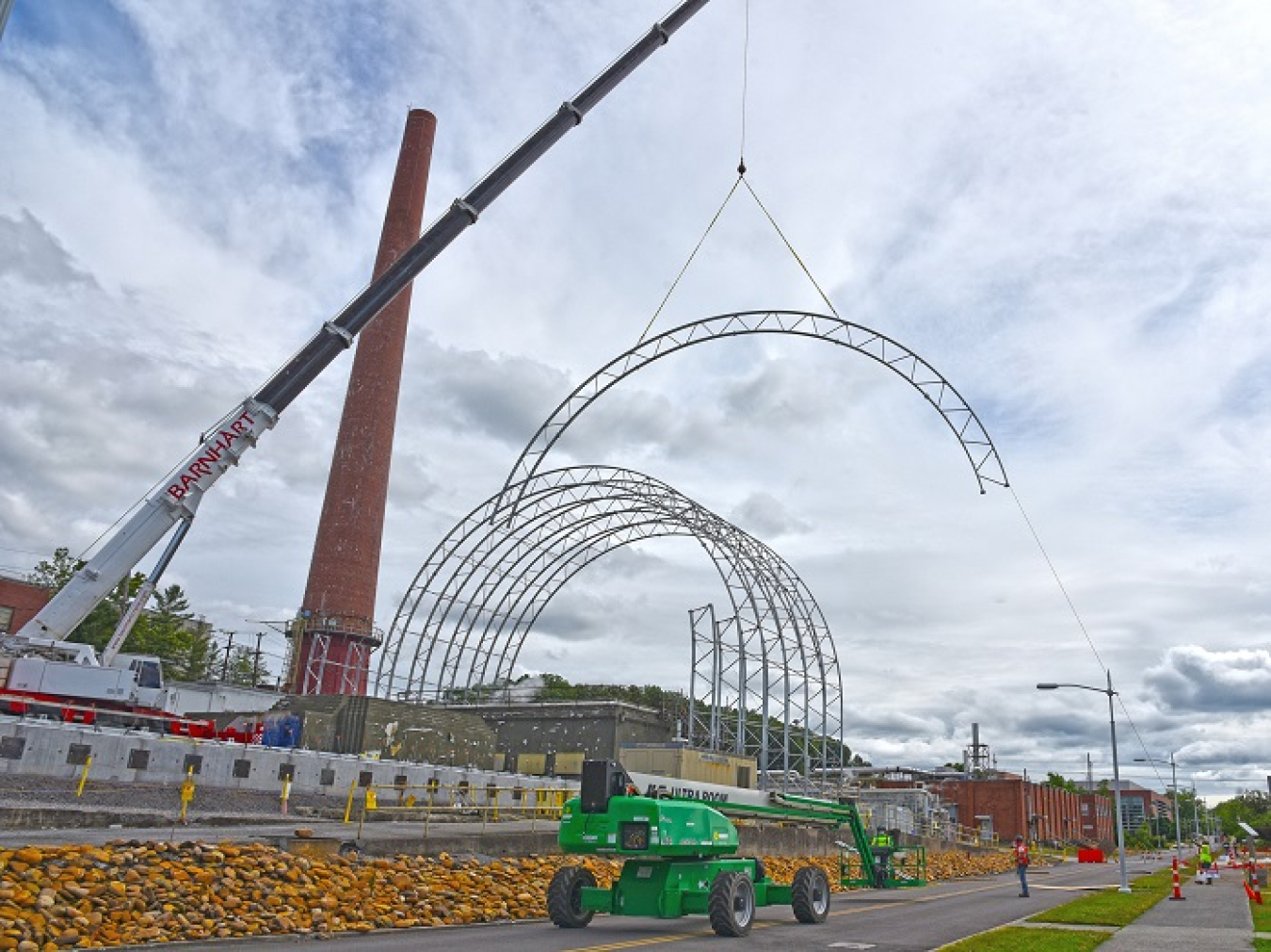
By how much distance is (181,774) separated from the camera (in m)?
26.2

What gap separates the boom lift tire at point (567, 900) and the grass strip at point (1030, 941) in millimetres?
5635

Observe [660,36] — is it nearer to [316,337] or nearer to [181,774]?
[316,337]

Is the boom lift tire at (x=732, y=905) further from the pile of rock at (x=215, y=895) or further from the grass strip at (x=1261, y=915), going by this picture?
the grass strip at (x=1261, y=915)

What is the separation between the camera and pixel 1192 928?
731 inches

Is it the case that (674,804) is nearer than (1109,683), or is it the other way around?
(674,804)

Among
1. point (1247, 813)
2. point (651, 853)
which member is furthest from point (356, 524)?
point (1247, 813)

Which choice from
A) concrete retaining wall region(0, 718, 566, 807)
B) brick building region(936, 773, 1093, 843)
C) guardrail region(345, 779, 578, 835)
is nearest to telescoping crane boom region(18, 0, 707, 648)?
concrete retaining wall region(0, 718, 566, 807)

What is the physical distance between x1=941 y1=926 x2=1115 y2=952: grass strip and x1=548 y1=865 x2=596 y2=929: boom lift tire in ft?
18.5

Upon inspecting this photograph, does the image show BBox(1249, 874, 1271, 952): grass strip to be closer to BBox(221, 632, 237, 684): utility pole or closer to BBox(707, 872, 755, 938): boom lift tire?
BBox(707, 872, 755, 938): boom lift tire

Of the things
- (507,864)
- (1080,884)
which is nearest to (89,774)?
(507,864)

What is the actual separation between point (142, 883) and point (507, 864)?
9415 mm

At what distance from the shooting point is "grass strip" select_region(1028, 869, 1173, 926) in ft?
64.8

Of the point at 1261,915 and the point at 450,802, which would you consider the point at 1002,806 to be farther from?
the point at 1261,915

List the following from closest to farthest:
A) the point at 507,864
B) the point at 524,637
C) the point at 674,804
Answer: the point at 674,804
the point at 507,864
the point at 524,637
